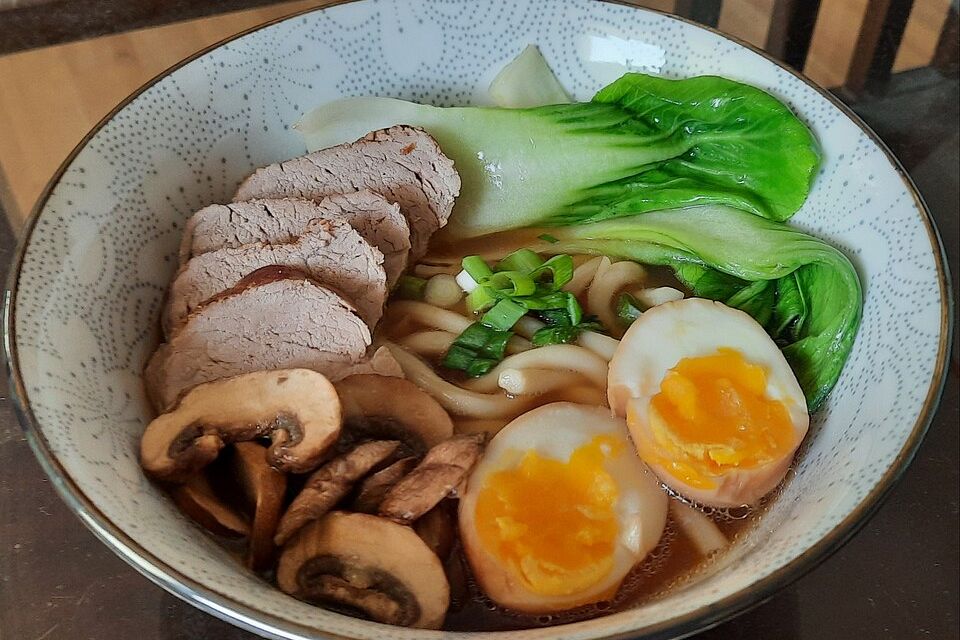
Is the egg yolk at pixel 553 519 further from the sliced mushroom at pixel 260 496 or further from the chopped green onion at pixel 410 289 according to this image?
the chopped green onion at pixel 410 289

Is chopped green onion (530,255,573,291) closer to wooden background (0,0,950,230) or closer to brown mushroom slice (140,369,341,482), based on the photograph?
brown mushroom slice (140,369,341,482)

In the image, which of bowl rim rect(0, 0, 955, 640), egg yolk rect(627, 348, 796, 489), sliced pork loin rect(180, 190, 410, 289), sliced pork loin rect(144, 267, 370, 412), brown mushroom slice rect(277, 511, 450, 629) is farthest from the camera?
sliced pork loin rect(180, 190, 410, 289)

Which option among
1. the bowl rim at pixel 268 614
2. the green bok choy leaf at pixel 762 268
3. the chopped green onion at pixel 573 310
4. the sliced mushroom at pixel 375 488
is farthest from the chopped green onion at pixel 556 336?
the bowl rim at pixel 268 614

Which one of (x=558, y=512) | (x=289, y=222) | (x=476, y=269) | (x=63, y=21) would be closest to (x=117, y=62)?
(x=63, y=21)

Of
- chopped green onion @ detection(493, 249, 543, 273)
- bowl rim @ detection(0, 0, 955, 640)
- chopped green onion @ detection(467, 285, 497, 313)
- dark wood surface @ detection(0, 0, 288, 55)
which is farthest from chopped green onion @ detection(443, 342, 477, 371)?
dark wood surface @ detection(0, 0, 288, 55)

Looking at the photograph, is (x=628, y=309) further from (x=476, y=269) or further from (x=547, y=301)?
(x=476, y=269)

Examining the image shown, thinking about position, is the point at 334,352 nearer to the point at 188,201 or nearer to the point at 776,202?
the point at 188,201
